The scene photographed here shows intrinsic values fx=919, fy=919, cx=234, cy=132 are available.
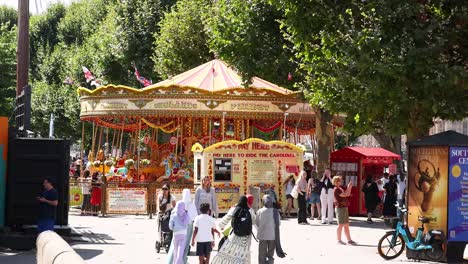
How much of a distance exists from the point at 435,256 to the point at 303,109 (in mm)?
16760

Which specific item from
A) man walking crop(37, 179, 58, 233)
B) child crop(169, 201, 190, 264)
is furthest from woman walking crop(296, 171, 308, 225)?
child crop(169, 201, 190, 264)

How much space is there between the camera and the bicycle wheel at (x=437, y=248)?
59.2ft

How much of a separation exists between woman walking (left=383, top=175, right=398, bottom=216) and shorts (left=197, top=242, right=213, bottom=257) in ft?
47.1

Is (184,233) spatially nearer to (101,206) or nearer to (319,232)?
(319,232)

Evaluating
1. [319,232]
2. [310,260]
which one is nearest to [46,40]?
[319,232]

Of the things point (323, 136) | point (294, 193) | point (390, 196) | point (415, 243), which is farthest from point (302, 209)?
point (415, 243)

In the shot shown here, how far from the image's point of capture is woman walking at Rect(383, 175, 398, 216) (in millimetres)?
28453

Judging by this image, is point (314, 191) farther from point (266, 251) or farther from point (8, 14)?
point (8, 14)

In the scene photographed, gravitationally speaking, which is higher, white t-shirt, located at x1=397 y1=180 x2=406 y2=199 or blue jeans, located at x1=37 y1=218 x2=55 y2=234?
white t-shirt, located at x1=397 y1=180 x2=406 y2=199

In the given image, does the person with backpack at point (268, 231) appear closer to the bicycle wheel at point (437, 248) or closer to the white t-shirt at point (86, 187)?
the bicycle wheel at point (437, 248)

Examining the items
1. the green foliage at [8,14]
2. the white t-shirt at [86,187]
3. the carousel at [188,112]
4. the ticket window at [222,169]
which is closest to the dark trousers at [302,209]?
the ticket window at [222,169]

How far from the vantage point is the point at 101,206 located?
2961 cm

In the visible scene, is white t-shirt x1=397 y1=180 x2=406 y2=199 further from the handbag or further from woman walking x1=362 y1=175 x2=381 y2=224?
the handbag

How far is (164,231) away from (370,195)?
1202 cm
